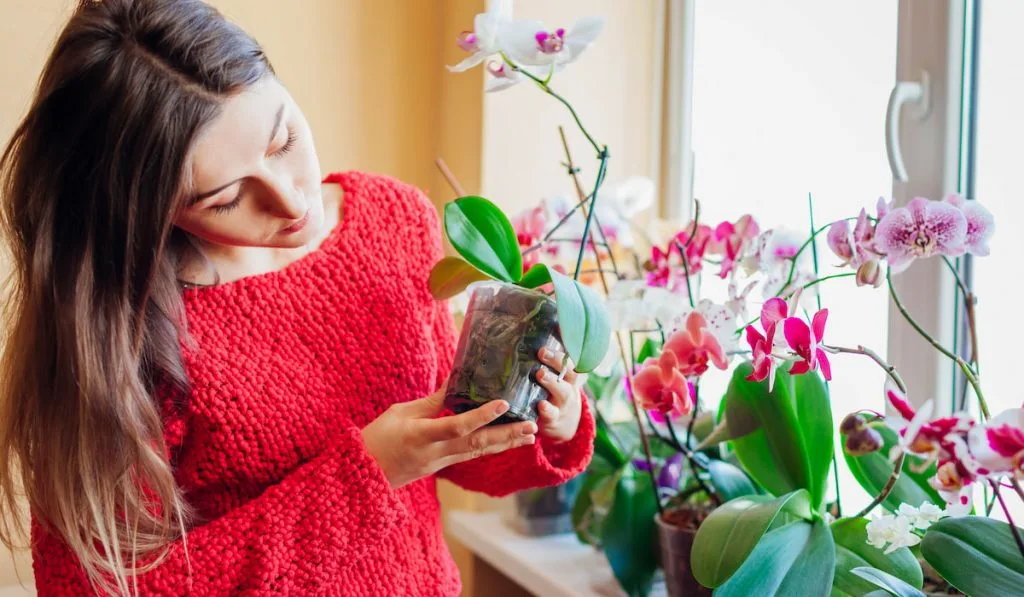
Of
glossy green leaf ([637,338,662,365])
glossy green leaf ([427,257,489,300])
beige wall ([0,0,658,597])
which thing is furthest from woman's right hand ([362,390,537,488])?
beige wall ([0,0,658,597])

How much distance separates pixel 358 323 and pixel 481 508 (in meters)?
0.80

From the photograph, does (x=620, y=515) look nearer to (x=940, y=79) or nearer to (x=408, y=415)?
(x=408, y=415)

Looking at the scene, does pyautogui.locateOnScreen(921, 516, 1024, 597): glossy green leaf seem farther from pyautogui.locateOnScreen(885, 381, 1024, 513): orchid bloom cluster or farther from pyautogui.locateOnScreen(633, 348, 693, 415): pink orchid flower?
pyautogui.locateOnScreen(633, 348, 693, 415): pink orchid flower

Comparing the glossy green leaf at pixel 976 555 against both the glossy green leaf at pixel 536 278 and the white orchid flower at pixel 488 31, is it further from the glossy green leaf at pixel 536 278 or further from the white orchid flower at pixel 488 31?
the white orchid flower at pixel 488 31

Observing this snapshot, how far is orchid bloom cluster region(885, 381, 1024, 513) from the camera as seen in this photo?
0.56 m

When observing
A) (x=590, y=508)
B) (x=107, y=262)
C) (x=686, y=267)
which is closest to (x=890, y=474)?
(x=686, y=267)

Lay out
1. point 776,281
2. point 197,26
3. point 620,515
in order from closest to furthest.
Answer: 1. point 197,26
2. point 776,281
3. point 620,515

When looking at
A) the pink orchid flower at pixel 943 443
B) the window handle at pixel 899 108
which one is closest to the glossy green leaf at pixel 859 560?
the pink orchid flower at pixel 943 443

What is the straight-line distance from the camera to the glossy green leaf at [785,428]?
86cm

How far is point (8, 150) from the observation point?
2.80 ft

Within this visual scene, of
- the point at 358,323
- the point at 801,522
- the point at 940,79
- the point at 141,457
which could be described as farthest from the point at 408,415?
the point at 940,79

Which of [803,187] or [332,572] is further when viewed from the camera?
[803,187]

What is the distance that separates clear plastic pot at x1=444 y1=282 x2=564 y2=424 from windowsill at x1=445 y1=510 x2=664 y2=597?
0.57 metres

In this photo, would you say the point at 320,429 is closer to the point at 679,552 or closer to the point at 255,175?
the point at 255,175
